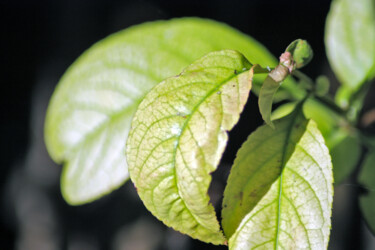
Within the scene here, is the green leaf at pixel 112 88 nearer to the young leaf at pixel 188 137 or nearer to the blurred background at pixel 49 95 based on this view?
the young leaf at pixel 188 137

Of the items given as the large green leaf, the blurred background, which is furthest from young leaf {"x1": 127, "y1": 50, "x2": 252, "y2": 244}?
the blurred background

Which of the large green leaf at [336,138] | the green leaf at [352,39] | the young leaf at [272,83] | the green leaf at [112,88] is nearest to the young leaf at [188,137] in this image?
the young leaf at [272,83]

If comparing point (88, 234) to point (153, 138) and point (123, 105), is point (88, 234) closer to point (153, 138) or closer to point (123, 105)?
point (123, 105)

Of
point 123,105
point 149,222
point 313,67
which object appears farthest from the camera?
point 149,222

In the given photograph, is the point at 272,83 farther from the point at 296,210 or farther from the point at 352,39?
the point at 352,39

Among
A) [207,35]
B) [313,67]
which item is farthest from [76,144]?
[313,67]

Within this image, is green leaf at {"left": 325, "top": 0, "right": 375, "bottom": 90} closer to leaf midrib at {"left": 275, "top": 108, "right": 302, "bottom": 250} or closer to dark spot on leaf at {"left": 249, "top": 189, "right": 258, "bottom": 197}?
leaf midrib at {"left": 275, "top": 108, "right": 302, "bottom": 250}
